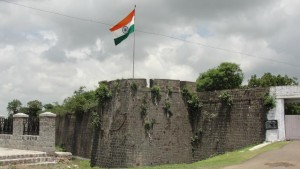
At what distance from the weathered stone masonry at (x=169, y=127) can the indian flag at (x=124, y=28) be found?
2.08 metres

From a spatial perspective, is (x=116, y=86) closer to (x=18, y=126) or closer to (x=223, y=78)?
(x=18, y=126)

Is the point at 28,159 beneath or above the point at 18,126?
beneath

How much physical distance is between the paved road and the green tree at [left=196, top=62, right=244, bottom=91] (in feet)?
62.6

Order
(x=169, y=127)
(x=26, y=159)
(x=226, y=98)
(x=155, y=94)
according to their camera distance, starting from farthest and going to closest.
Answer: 1. (x=169, y=127)
2. (x=155, y=94)
3. (x=226, y=98)
4. (x=26, y=159)

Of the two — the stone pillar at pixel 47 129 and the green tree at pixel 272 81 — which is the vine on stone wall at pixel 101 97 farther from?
the green tree at pixel 272 81

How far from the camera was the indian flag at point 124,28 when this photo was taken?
18.3m

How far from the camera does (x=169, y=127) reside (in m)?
18.7

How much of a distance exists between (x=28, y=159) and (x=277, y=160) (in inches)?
367

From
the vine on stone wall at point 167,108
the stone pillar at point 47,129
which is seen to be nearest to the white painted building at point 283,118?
the vine on stone wall at point 167,108

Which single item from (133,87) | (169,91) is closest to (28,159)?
(133,87)

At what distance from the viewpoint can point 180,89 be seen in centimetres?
1928

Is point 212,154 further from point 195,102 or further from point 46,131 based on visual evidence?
point 46,131

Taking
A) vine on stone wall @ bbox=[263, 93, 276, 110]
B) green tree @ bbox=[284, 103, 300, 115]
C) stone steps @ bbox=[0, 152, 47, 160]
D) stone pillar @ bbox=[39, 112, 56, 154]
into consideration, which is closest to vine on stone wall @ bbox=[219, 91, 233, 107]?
vine on stone wall @ bbox=[263, 93, 276, 110]

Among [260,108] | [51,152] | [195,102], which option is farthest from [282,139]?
[51,152]
